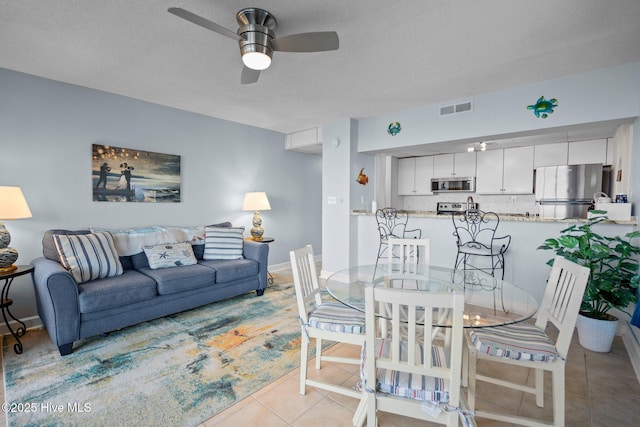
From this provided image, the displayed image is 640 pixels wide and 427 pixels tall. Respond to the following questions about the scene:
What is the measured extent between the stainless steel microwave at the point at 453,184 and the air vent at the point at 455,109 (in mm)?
2274

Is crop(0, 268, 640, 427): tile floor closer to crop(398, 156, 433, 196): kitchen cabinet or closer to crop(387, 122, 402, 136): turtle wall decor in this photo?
crop(387, 122, 402, 136): turtle wall decor

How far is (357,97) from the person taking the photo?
3.56 metres

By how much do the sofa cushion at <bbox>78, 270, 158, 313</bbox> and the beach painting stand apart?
1.11 metres

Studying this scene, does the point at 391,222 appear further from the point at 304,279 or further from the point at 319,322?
the point at 319,322

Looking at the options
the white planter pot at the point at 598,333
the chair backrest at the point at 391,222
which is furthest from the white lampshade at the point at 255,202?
the white planter pot at the point at 598,333

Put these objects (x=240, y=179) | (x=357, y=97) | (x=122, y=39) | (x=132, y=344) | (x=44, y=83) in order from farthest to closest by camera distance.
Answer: (x=240, y=179), (x=357, y=97), (x=44, y=83), (x=132, y=344), (x=122, y=39)

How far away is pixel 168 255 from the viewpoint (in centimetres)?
340

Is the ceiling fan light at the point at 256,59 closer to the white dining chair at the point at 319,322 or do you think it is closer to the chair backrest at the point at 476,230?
the white dining chair at the point at 319,322

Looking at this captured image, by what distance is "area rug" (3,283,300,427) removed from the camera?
5.80ft

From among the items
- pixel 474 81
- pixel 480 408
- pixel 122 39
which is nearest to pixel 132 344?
pixel 122 39

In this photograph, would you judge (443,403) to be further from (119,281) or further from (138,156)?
(138,156)

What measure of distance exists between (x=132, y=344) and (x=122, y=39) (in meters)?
2.49

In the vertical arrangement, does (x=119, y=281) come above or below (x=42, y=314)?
above

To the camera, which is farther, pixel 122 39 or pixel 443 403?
pixel 122 39
